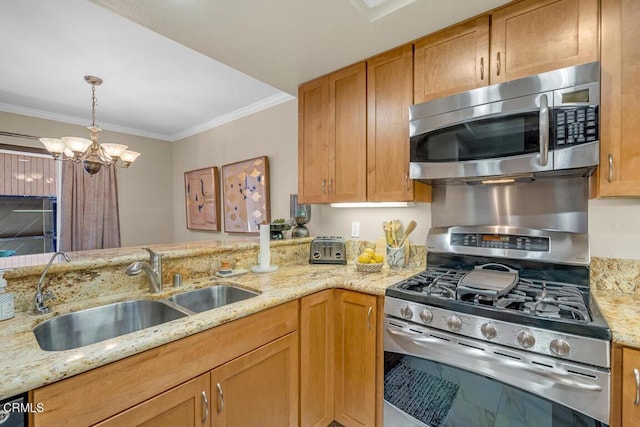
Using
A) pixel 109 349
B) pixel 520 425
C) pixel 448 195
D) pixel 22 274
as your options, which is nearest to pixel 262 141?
pixel 448 195

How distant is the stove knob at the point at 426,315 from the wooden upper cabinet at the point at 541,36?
46.4 inches

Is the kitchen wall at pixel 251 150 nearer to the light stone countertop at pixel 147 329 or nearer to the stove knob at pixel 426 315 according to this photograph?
the light stone countertop at pixel 147 329

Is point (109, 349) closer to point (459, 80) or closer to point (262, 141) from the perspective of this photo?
point (459, 80)

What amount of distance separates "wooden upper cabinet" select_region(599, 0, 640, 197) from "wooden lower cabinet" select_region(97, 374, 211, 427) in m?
A: 1.78

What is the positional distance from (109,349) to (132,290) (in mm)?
697

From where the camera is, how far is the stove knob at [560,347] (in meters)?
1.01

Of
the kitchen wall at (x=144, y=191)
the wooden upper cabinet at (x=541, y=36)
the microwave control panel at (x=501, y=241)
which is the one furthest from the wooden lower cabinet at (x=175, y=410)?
the kitchen wall at (x=144, y=191)

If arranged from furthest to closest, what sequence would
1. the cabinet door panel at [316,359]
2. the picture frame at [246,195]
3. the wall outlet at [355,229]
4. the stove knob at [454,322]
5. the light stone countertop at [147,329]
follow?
the picture frame at [246,195], the wall outlet at [355,229], the cabinet door panel at [316,359], the stove knob at [454,322], the light stone countertop at [147,329]

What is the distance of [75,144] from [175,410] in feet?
8.19

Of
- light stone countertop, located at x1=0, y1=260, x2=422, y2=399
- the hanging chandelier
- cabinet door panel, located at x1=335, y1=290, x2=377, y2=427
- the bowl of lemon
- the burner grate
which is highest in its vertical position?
the hanging chandelier

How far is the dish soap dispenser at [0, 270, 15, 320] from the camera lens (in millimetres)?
1090

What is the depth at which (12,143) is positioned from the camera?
326cm

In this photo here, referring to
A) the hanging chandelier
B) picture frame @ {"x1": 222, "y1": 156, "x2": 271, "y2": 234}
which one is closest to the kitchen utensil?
picture frame @ {"x1": 222, "y1": 156, "x2": 271, "y2": 234}

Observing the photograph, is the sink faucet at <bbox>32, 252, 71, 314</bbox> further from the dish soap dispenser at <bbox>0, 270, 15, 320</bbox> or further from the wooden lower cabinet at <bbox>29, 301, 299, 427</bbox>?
the wooden lower cabinet at <bbox>29, 301, 299, 427</bbox>
